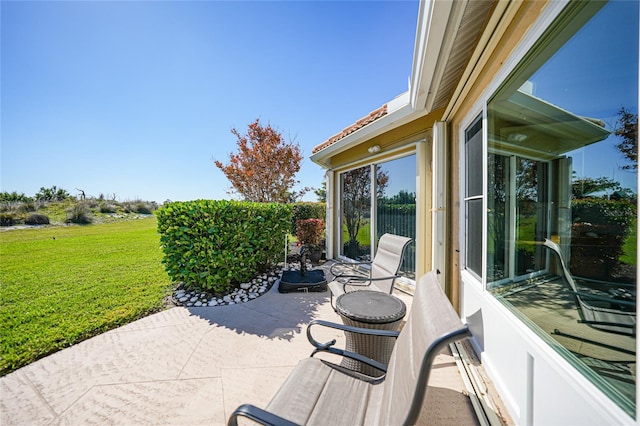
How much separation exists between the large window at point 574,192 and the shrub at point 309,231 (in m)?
5.40

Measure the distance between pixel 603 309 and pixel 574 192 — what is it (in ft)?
3.14

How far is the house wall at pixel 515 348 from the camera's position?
119cm

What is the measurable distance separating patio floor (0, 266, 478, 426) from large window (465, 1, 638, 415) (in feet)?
3.89

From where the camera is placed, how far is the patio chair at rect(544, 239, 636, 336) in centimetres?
125

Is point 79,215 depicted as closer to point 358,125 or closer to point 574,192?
point 358,125

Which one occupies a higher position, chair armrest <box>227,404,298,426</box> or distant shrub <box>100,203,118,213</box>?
distant shrub <box>100,203,118,213</box>

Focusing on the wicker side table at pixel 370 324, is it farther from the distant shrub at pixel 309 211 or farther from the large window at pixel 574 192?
the distant shrub at pixel 309 211

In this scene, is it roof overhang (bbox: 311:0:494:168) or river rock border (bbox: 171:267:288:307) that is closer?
roof overhang (bbox: 311:0:494:168)

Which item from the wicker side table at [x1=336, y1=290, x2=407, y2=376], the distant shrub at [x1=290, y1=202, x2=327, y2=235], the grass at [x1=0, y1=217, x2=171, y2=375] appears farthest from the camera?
the distant shrub at [x1=290, y1=202, x2=327, y2=235]

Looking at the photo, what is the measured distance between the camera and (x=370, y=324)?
2281 mm

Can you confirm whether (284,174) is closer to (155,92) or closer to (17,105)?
(155,92)

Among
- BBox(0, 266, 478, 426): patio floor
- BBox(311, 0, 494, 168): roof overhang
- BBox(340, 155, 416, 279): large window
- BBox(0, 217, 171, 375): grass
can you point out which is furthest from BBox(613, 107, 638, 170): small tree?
BBox(0, 217, 171, 375): grass

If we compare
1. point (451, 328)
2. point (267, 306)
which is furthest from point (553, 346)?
point (267, 306)

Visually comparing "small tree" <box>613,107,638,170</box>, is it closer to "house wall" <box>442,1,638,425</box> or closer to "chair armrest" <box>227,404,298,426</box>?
A: "house wall" <box>442,1,638,425</box>
